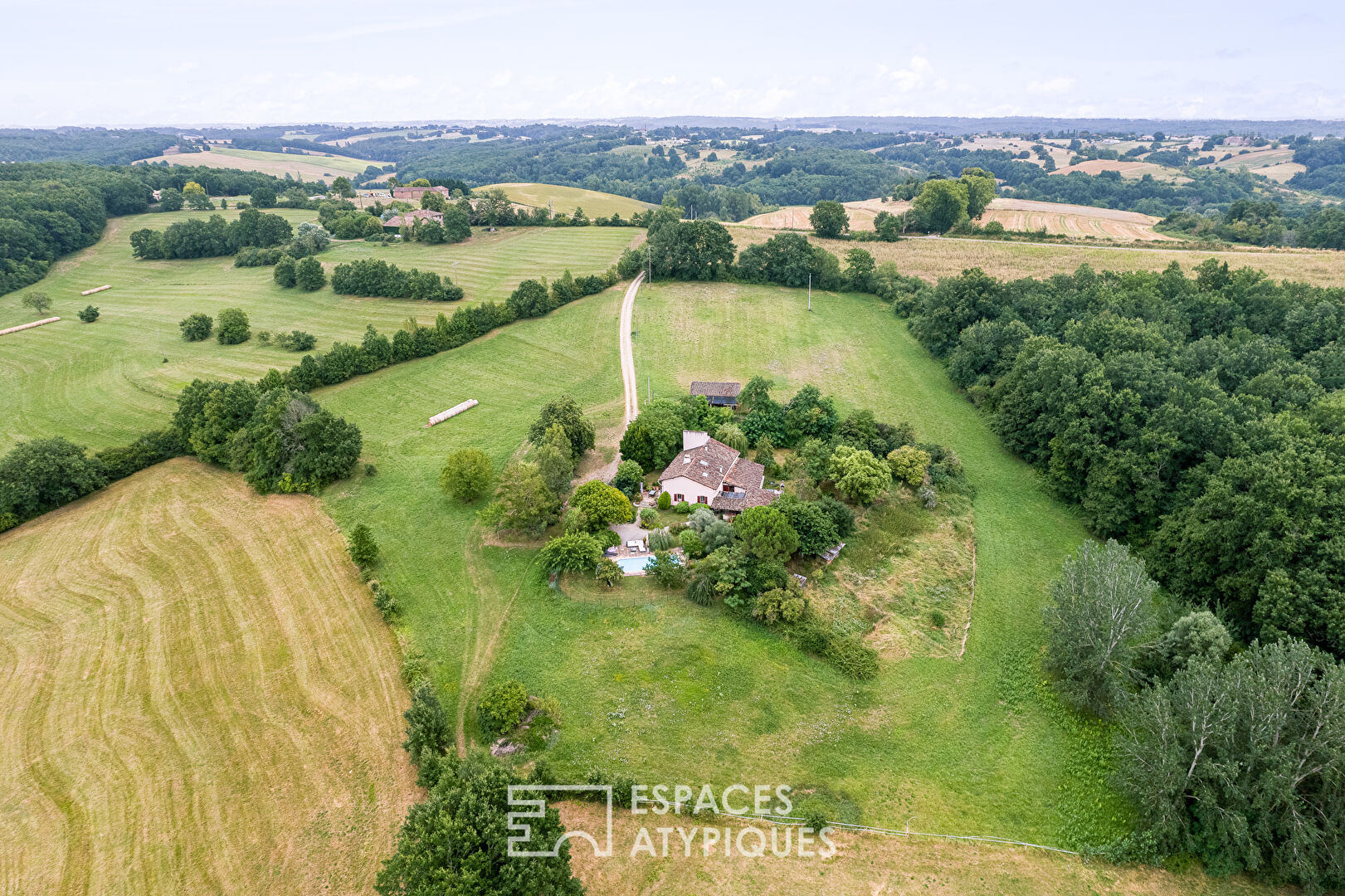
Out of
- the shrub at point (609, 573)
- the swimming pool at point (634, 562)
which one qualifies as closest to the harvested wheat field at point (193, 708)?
the shrub at point (609, 573)

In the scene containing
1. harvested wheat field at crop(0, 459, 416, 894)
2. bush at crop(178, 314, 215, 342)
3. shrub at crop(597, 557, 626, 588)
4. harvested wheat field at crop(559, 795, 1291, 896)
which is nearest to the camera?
harvested wheat field at crop(559, 795, 1291, 896)

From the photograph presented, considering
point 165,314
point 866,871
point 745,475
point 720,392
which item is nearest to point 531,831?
point 866,871

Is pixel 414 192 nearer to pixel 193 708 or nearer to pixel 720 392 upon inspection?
pixel 720 392

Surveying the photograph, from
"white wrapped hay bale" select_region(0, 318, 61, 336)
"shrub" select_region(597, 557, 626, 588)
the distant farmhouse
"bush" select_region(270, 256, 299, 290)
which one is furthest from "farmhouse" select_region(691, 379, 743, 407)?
the distant farmhouse

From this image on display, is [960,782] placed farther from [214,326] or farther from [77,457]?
[214,326]

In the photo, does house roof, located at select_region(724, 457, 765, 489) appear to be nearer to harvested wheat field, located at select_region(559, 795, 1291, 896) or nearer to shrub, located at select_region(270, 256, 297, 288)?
harvested wheat field, located at select_region(559, 795, 1291, 896)

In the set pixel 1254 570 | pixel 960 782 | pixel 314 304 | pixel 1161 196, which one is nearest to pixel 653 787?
pixel 960 782
